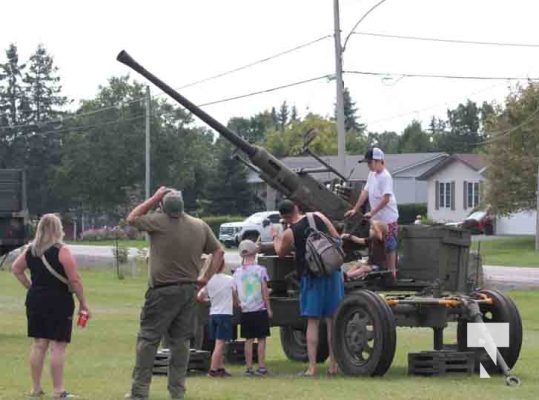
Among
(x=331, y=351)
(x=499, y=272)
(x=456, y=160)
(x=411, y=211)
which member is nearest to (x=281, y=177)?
(x=331, y=351)

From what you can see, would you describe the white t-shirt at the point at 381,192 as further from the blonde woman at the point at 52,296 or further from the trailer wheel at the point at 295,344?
the blonde woman at the point at 52,296

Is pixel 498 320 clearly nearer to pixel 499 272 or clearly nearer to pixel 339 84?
pixel 339 84

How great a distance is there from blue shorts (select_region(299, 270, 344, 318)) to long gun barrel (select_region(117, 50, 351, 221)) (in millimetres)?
1233

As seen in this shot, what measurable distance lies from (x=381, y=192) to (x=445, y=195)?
218 ft

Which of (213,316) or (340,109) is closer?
(213,316)

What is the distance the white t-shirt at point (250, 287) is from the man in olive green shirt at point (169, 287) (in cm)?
271

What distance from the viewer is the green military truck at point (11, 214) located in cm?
1986

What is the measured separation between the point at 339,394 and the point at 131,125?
262 ft

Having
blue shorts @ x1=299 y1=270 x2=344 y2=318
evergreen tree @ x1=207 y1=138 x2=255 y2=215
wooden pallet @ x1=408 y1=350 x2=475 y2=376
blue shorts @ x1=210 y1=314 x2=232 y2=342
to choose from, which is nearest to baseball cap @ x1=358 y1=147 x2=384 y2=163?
blue shorts @ x1=299 y1=270 x2=344 y2=318

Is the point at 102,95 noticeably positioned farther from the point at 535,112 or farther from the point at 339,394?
the point at 339,394

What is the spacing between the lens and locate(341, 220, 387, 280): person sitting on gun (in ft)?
47.1

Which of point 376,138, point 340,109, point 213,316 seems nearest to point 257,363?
point 213,316

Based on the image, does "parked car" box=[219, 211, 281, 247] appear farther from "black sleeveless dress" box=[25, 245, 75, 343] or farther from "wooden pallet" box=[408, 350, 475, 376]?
"black sleeveless dress" box=[25, 245, 75, 343]

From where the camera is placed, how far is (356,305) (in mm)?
13750
